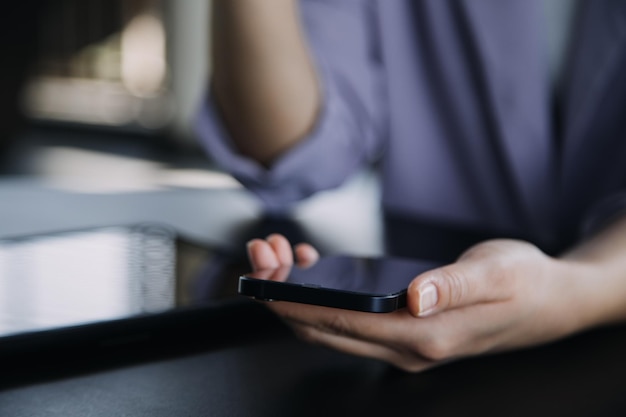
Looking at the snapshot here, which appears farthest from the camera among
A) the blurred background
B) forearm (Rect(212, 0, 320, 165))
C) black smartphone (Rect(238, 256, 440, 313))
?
the blurred background

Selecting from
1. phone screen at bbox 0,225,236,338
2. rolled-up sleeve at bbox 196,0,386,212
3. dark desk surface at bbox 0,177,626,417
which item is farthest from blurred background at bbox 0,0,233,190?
dark desk surface at bbox 0,177,626,417

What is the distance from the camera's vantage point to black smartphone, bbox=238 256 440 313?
26 centimetres

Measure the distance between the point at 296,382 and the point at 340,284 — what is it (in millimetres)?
38

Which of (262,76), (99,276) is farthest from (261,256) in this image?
(262,76)

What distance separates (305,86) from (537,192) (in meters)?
0.20

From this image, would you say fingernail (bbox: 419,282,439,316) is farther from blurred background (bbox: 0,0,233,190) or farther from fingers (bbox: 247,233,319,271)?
blurred background (bbox: 0,0,233,190)

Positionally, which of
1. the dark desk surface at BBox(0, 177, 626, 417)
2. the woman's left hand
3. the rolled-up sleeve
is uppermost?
the rolled-up sleeve

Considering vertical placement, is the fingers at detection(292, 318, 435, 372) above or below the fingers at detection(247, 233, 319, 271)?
below

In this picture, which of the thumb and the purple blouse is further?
the purple blouse

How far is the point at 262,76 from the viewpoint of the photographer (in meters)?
0.58

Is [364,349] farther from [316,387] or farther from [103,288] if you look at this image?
[103,288]

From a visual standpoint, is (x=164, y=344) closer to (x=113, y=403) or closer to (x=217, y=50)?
(x=113, y=403)

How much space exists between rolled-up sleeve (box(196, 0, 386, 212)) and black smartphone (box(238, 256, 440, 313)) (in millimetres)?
296

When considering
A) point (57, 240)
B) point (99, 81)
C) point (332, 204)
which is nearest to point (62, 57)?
point (99, 81)
